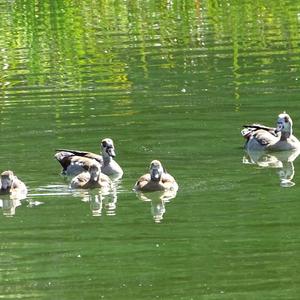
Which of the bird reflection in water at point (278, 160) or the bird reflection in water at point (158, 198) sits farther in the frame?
the bird reflection in water at point (278, 160)

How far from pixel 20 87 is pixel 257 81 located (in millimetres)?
4246

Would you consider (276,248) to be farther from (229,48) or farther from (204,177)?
(229,48)

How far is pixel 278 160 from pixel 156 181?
2.93 m

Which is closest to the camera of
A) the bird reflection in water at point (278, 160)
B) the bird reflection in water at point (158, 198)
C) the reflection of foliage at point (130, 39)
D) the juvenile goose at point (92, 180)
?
the bird reflection in water at point (158, 198)

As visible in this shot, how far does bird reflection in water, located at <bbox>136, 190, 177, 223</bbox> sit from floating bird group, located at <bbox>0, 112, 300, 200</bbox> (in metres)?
0.06

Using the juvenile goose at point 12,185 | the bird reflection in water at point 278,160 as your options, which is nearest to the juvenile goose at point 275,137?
the bird reflection in water at point 278,160

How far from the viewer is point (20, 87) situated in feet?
82.4

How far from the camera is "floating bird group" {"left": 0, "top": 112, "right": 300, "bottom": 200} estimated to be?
17.3 meters

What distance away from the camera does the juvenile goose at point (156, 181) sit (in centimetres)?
1727

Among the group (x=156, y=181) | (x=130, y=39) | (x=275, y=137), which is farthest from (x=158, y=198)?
(x=130, y=39)

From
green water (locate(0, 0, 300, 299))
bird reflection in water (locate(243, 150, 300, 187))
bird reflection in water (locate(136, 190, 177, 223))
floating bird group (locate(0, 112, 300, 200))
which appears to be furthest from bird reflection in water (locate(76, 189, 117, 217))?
bird reflection in water (locate(243, 150, 300, 187))

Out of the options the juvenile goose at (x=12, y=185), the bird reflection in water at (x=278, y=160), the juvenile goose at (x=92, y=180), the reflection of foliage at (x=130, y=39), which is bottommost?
the reflection of foliage at (x=130, y=39)

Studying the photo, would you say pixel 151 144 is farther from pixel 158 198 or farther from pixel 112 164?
pixel 158 198

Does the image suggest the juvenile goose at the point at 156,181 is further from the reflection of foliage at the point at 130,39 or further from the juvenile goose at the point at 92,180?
the reflection of foliage at the point at 130,39
